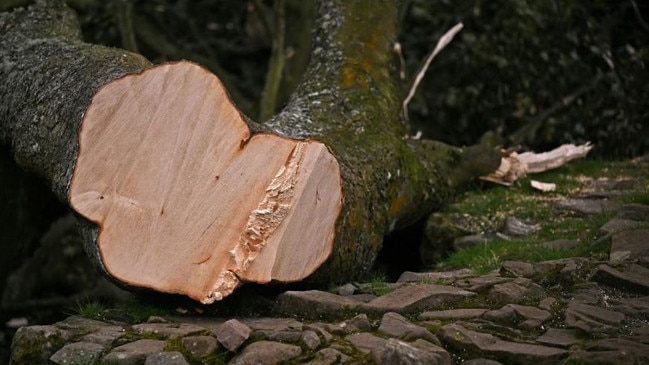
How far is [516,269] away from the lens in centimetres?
468

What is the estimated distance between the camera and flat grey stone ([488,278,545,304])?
420cm

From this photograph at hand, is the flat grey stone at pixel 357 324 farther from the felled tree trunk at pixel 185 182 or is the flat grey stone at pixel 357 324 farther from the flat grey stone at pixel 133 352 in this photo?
the flat grey stone at pixel 133 352

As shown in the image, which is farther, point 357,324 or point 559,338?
point 357,324

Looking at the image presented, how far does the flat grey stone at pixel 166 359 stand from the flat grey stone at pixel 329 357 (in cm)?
47

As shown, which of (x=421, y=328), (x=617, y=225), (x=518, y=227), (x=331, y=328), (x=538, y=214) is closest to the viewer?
(x=421, y=328)

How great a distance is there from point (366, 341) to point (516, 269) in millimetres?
1171

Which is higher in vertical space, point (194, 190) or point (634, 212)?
point (194, 190)

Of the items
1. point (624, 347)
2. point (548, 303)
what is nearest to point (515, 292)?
Result: point (548, 303)

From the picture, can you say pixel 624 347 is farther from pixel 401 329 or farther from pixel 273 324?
pixel 273 324

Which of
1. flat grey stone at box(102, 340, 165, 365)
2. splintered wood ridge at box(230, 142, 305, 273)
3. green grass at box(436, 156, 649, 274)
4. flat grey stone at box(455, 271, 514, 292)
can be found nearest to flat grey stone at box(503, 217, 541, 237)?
green grass at box(436, 156, 649, 274)

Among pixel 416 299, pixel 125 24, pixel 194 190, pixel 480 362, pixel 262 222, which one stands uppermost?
pixel 125 24

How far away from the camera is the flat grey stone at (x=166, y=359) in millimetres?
3611

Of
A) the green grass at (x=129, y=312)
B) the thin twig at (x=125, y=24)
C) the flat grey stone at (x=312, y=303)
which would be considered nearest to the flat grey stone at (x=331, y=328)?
the flat grey stone at (x=312, y=303)

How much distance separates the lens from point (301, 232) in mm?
4379
